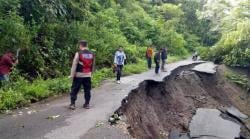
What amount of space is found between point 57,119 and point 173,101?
9.21 metres

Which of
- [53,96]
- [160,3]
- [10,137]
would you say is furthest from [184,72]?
[160,3]

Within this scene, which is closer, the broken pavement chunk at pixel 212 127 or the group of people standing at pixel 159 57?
the broken pavement chunk at pixel 212 127

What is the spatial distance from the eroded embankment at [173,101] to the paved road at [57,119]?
696mm

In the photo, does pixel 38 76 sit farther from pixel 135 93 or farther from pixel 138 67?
pixel 138 67

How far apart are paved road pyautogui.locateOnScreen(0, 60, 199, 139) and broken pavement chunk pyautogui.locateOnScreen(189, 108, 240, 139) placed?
2678 mm

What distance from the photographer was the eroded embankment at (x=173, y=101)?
500 inches

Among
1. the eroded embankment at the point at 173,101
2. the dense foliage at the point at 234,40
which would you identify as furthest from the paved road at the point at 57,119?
the dense foliage at the point at 234,40

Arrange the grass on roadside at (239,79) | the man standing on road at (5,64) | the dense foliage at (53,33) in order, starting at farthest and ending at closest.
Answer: the grass on roadside at (239,79)
the dense foliage at (53,33)
the man standing on road at (5,64)

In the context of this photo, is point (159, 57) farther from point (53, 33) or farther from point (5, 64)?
point (5, 64)

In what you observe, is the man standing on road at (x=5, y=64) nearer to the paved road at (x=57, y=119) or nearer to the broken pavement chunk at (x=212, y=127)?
the paved road at (x=57, y=119)

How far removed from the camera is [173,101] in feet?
59.9

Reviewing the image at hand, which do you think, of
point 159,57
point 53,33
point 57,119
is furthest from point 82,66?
point 159,57

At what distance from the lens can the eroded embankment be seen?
12.7 meters

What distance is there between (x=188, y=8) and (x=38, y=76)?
46.3 m
